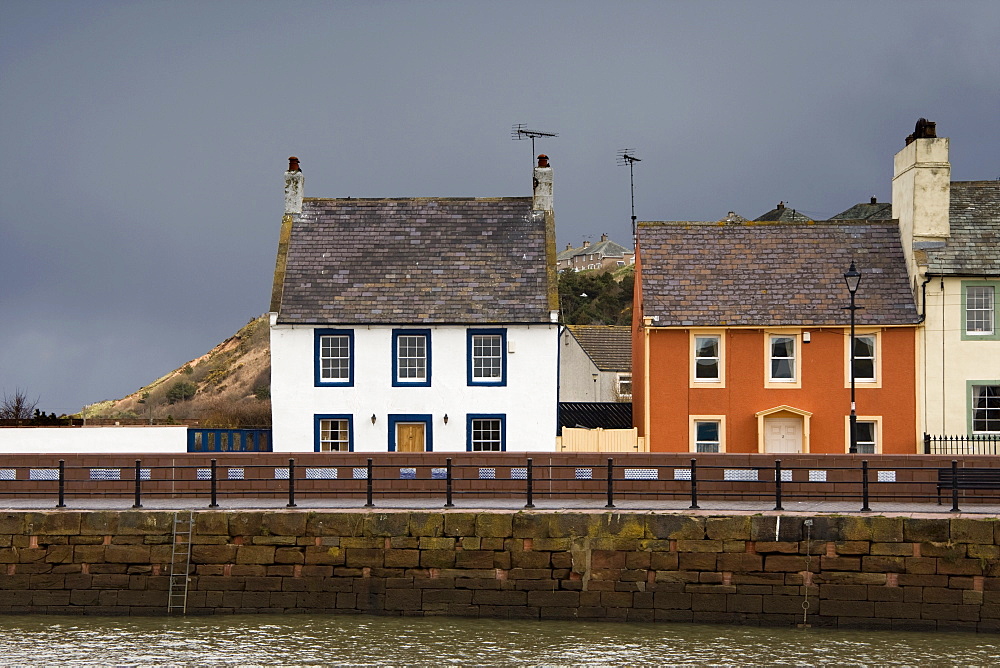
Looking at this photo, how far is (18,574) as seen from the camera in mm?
24141

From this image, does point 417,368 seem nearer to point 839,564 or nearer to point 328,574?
point 328,574

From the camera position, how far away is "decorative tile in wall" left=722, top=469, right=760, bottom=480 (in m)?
25.8

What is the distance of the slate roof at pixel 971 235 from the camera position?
114 feet

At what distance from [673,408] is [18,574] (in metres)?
→ 17.2

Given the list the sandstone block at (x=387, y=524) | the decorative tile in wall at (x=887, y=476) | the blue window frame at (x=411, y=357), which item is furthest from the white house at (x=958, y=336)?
the sandstone block at (x=387, y=524)

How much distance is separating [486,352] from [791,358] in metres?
7.92

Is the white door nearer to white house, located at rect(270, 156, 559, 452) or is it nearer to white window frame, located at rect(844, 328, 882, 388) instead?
white window frame, located at rect(844, 328, 882, 388)

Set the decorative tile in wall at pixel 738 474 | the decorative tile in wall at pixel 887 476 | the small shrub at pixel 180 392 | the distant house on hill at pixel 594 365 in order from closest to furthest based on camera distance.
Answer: the decorative tile in wall at pixel 738 474 → the decorative tile in wall at pixel 887 476 → the distant house on hill at pixel 594 365 → the small shrub at pixel 180 392

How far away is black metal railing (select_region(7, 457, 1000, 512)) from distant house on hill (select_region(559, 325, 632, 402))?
2556cm

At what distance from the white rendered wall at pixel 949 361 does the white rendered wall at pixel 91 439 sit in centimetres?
2005

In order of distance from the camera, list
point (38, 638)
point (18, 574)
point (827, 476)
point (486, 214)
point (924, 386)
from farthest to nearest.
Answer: point (486, 214), point (924, 386), point (827, 476), point (18, 574), point (38, 638)

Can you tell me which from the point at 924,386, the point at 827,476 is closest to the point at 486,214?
the point at 924,386

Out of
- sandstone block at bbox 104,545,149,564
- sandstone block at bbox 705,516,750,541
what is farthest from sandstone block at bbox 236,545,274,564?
sandstone block at bbox 705,516,750,541

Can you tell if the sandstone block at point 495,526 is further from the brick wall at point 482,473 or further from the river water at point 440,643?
the brick wall at point 482,473
